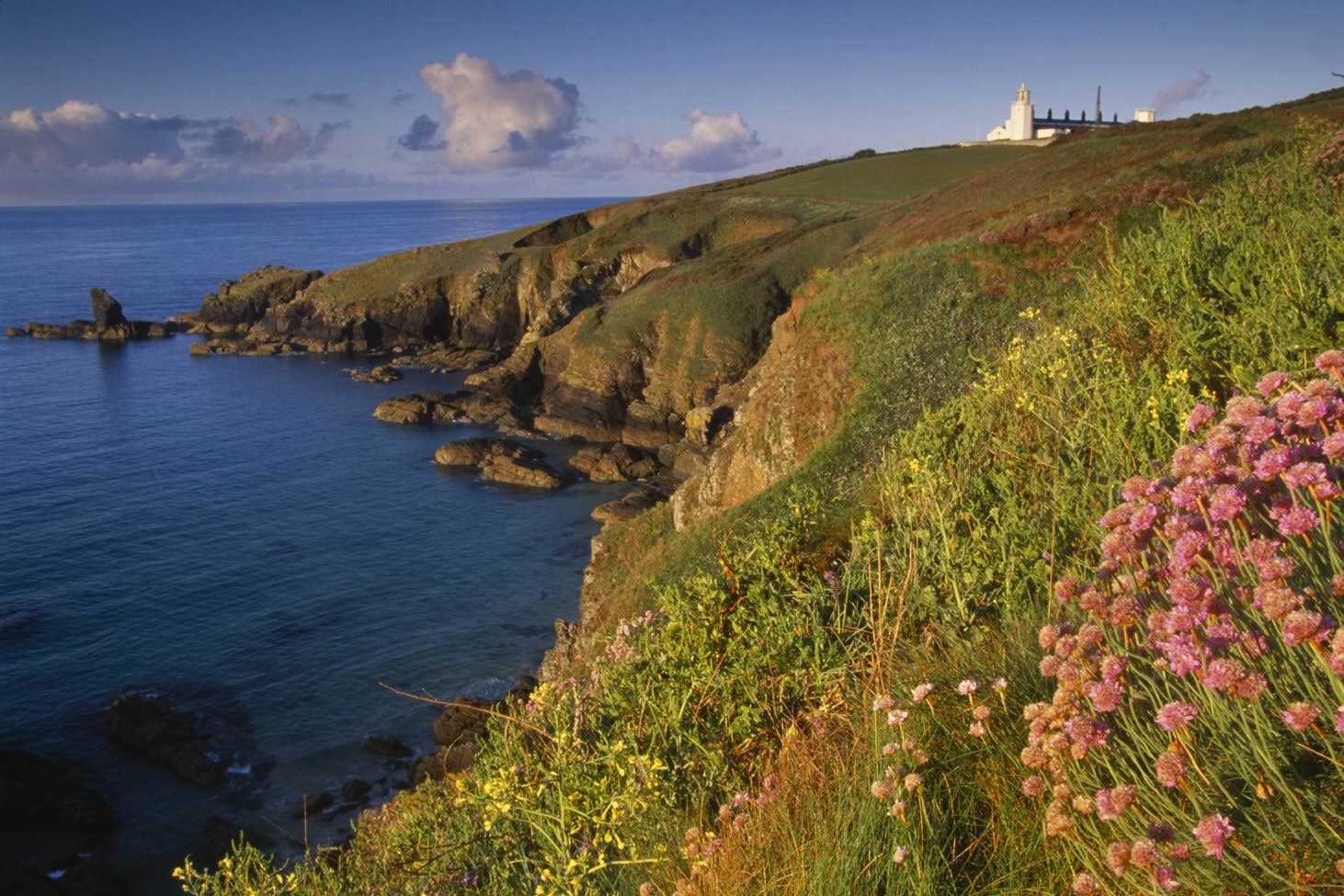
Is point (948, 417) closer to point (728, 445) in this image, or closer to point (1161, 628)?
point (1161, 628)

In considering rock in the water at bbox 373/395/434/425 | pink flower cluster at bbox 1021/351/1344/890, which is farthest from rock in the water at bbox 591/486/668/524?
pink flower cluster at bbox 1021/351/1344/890

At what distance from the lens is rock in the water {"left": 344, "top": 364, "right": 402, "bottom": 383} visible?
67.4m

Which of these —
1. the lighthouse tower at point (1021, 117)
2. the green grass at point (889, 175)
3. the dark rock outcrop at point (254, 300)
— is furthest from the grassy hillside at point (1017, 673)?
the lighthouse tower at point (1021, 117)

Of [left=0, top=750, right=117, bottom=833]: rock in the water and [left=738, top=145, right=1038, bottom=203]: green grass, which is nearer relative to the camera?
[left=0, top=750, right=117, bottom=833]: rock in the water

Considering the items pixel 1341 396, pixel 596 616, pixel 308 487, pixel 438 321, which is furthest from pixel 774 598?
pixel 438 321

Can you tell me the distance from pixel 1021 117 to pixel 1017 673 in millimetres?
129063

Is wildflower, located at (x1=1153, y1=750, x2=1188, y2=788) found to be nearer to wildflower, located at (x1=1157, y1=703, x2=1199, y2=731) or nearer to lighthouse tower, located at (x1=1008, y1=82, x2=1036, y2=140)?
wildflower, located at (x1=1157, y1=703, x2=1199, y2=731)

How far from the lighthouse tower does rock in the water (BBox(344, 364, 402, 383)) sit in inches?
3459

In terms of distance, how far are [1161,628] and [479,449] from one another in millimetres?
47224

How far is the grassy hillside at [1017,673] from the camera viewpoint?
98.8 inches

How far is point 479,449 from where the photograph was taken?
4838 cm

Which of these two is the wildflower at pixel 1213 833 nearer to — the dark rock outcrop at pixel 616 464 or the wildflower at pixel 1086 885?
the wildflower at pixel 1086 885

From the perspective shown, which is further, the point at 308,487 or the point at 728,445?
the point at 308,487

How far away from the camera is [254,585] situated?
33.8 m
